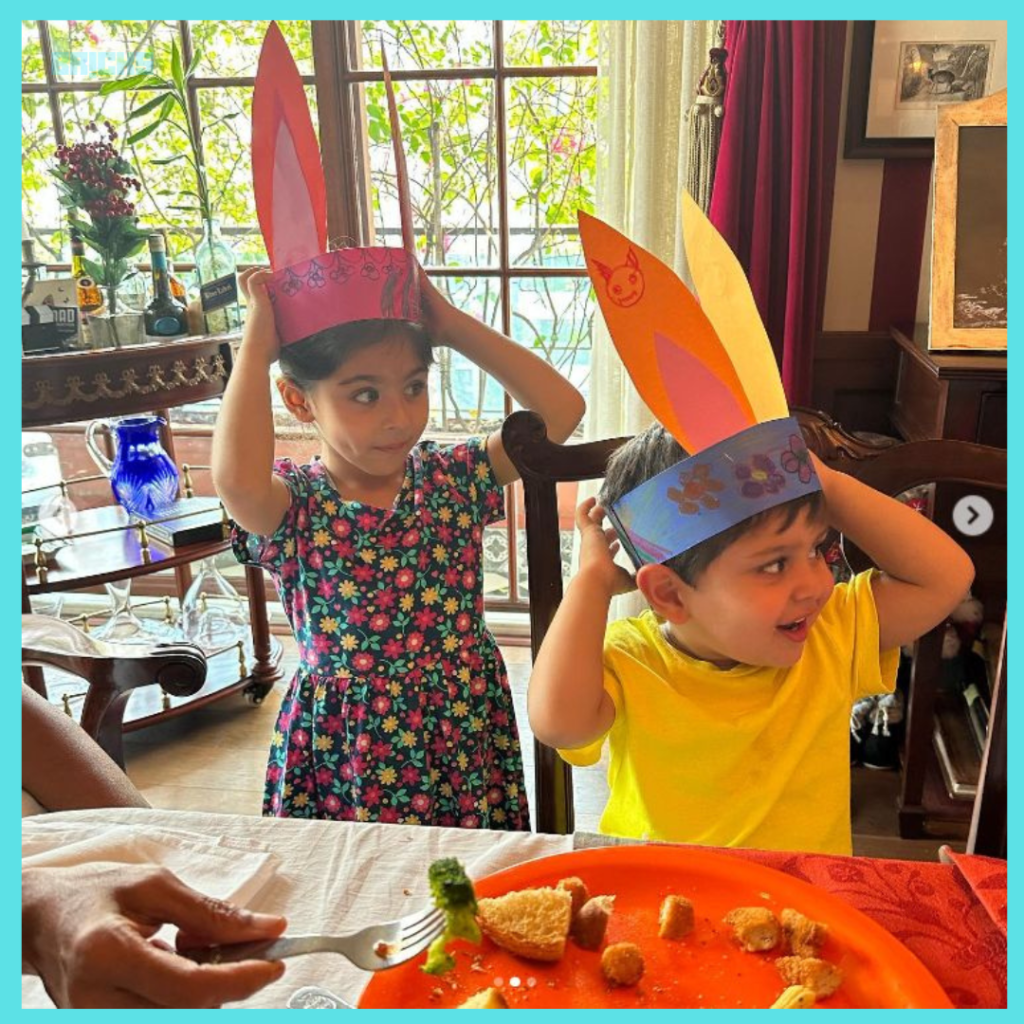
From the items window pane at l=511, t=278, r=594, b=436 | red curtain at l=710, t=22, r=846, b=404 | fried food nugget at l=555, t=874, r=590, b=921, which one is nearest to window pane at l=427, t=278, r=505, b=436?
window pane at l=511, t=278, r=594, b=436

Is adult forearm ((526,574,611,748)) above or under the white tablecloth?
above

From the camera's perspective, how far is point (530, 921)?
55 centimetres

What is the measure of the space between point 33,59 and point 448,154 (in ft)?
2.87

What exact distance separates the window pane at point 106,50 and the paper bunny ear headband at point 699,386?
169cm

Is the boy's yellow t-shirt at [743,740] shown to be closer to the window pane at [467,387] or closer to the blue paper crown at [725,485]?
the blue paper crown at [725,485]

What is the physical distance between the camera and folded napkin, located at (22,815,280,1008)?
617 mm

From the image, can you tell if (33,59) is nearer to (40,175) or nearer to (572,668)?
(40,175)

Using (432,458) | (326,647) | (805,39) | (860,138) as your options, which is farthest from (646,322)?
(860,138)

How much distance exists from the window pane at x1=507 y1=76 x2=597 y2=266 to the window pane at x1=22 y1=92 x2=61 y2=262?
35.7 inches

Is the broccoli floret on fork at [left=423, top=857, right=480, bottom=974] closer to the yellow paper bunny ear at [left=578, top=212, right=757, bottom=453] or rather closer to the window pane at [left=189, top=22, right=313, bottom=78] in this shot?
the yellow paper bunny ear at [left=578, top=212, right=757, bottom=453]

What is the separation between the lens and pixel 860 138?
1.73 metres

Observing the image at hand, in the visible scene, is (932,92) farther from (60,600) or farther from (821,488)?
(60,600)

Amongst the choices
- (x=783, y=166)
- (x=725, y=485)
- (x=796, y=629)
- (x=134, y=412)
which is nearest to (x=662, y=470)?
(x=725, y=485)

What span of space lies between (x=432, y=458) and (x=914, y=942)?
60 centimetres
